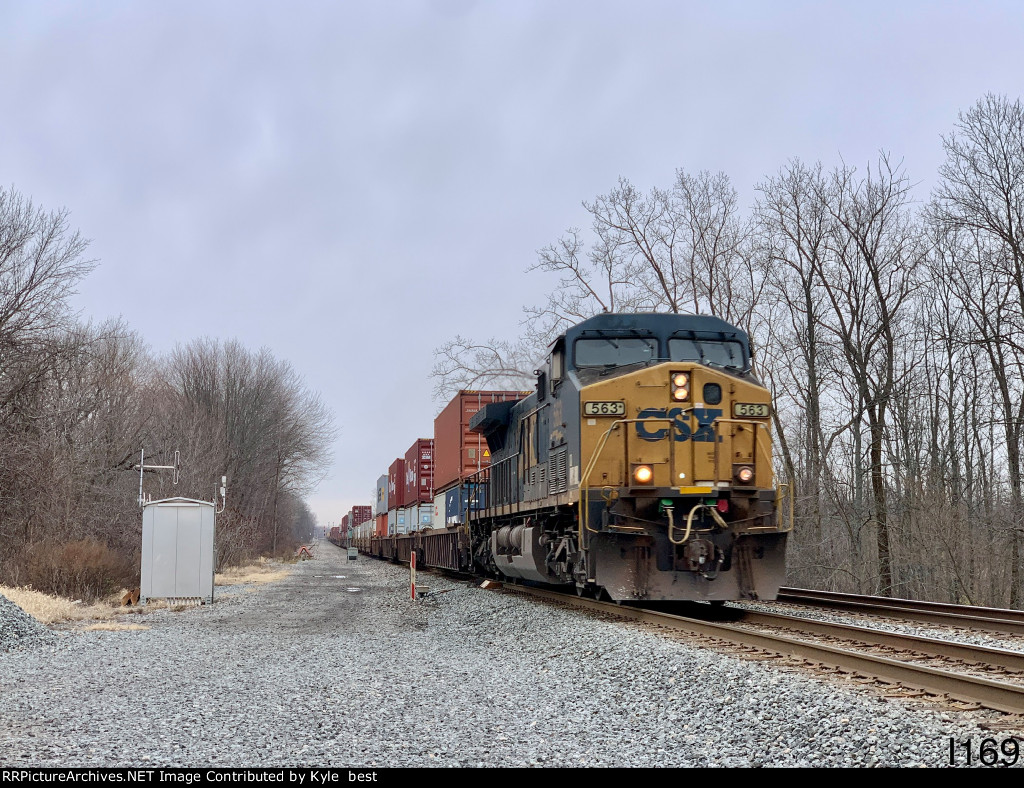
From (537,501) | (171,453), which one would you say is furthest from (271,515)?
(537,501)

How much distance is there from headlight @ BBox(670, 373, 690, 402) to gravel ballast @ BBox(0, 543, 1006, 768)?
291 centimetres

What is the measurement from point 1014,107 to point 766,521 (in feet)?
56.0

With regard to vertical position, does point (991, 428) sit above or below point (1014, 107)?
below

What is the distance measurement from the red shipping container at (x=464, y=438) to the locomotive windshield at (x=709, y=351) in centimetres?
840

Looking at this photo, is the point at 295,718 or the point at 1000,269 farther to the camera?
the point at 1000,269

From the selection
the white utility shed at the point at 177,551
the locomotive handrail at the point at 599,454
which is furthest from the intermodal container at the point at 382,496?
the locomotive handrail at the point at 599,454

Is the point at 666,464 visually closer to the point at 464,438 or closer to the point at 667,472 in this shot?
the point at 667,472

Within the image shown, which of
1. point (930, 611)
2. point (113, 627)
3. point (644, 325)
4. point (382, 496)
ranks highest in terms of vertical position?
point (644, 325)

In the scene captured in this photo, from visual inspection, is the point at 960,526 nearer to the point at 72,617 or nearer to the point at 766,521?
the point at 766,521

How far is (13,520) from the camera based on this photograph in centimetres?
2230

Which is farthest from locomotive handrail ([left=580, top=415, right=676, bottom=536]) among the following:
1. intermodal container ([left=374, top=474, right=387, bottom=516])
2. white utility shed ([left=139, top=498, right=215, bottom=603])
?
intermodal container ([left=374, top=474, right=387, bottom=516])

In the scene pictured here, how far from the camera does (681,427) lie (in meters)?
10.9

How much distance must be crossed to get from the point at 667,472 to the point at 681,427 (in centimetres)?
60

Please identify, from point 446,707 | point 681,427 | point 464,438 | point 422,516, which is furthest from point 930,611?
point 422,516
